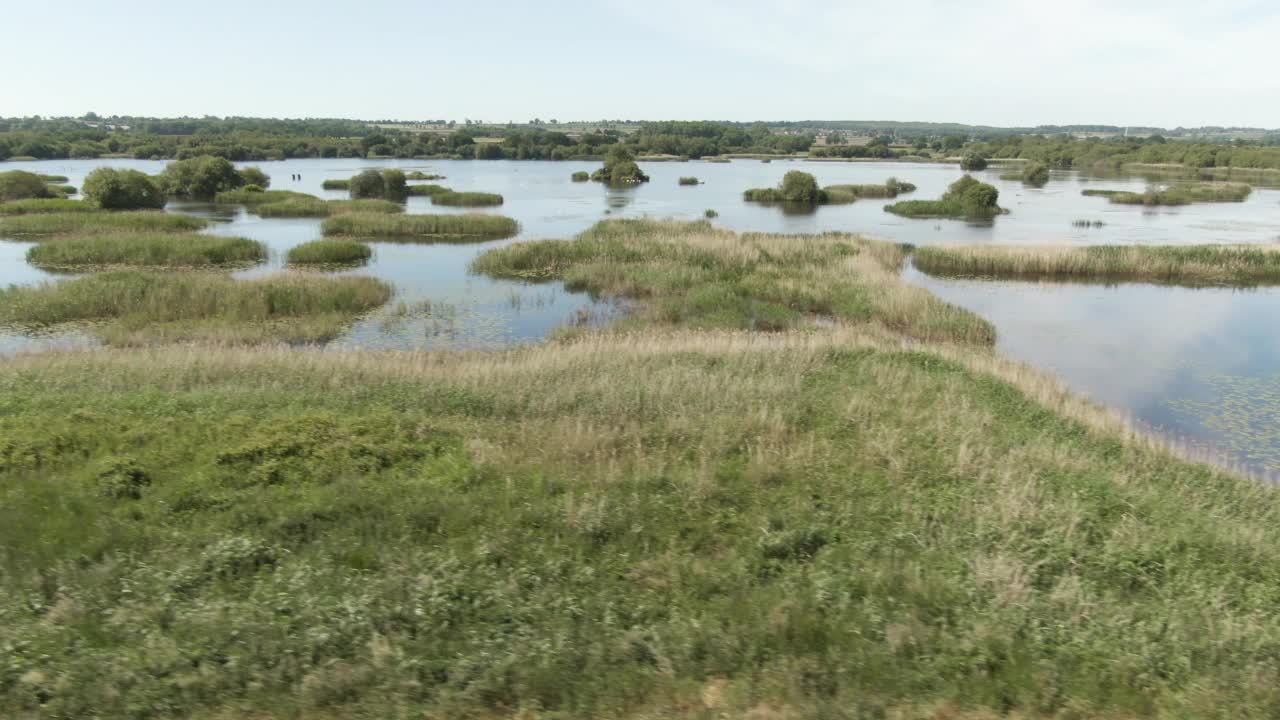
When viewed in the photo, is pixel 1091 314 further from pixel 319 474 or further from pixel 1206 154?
pixel 1206 154

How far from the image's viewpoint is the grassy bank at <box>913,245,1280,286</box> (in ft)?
100

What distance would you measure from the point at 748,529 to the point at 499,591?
270 cm

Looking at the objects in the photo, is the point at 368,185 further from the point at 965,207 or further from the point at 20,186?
the point at 965,207

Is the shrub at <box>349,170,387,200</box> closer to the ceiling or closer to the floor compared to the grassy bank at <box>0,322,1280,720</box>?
closer to the ceiling

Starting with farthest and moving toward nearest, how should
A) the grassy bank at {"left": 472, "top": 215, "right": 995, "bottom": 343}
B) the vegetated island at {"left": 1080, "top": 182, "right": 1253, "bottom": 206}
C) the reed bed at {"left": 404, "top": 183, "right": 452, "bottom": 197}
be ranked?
the vegetated island at {"left": 1080, "top": 182, "right": 1253, "bottom": 206} → the reed bed at {"left": 404, "top": 183, "right": 452, "bottom": 197} → the grassy bank at {"left": 472, "top": 215, "right": 995, "bottom": 343}

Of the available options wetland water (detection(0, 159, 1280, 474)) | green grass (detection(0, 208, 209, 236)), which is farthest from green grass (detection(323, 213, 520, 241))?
green grass (detection(0, 208, 209, 236))

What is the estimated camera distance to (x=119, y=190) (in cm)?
3944

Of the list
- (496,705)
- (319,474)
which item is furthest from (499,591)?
(319,474)

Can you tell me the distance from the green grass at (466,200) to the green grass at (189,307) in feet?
95.9

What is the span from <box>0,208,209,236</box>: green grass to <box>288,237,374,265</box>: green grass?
33.5 feet

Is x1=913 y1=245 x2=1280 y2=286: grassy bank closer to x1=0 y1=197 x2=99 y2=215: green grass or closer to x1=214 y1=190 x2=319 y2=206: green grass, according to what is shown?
x1=214 y1=190 x2=319 y2=206: green grass

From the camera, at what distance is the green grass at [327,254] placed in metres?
28.9

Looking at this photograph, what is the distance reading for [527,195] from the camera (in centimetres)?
6131

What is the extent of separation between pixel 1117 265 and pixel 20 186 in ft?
188
